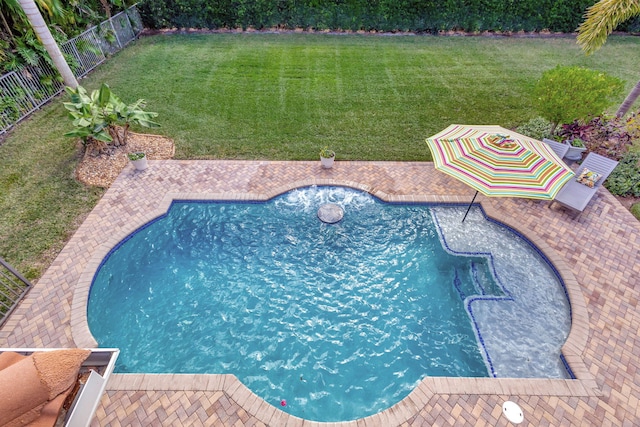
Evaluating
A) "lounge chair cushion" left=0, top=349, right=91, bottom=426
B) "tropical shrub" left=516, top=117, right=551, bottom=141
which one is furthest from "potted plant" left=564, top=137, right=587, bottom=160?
"lounge chair cushion" left=0, top=349, right=91, bottom=426

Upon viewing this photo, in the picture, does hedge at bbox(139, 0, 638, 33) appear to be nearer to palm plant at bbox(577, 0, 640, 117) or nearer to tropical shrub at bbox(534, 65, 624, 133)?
palm plant at bbox(577, 0, 640, 117)

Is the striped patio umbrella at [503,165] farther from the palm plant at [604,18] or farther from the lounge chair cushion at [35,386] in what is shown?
the lounge chair cushion at [35,386]

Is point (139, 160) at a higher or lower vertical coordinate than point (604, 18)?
lower

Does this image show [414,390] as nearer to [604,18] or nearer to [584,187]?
[584,187]

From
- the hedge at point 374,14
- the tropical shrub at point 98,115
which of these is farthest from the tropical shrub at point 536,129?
the tropical shrub at point 98,115

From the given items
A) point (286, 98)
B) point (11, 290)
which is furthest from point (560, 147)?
point (11, 290)

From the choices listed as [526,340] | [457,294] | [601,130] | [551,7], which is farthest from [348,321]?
[551,7]

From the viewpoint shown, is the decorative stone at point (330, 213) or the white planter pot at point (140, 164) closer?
the decorative stone at point (330, 213)
